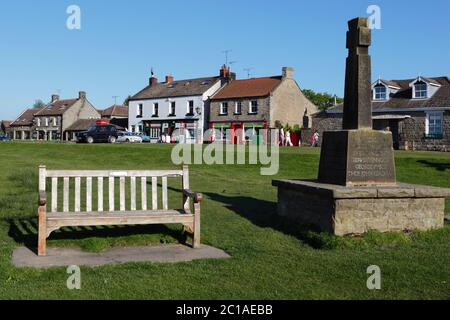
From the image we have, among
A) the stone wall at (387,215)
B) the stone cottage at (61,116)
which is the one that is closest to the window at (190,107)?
the stone cottage at (61,116)

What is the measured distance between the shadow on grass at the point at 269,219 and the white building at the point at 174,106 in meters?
40.9

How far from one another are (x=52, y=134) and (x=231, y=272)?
79.5 meters

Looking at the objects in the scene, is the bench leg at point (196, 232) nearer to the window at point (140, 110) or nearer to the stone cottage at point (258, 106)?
the stone cottage at point (258, 106)

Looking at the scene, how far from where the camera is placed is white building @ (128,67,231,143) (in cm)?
5762

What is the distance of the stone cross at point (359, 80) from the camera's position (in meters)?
8.25

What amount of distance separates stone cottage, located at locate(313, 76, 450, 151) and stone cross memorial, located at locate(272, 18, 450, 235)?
31.7 metres

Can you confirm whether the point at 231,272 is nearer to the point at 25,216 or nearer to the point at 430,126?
the point at 25,216

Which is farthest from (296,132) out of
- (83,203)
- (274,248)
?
(274,248)

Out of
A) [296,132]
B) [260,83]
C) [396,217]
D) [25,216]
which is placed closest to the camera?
[396,217]

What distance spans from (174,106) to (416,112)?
2991 centimetres

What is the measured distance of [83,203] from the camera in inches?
423

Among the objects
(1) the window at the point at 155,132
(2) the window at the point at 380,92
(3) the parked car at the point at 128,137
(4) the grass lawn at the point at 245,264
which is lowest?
(4) the grass lawn at the point at 245,264

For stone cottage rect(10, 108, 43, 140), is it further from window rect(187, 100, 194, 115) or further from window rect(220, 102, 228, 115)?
window rect(220, 102, 228, 115)

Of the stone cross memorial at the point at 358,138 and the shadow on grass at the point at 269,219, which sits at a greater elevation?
the stone cross memorial at the point at 358,138
